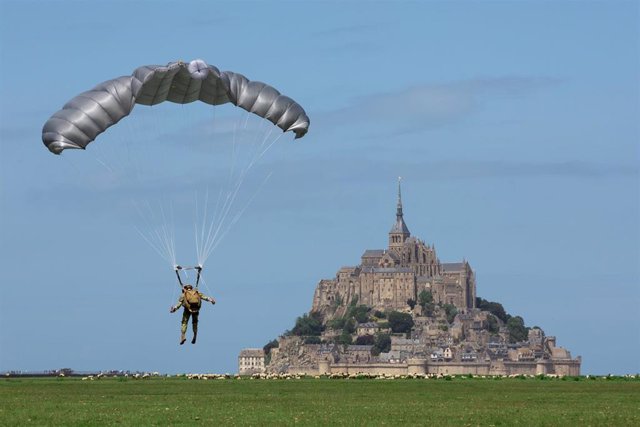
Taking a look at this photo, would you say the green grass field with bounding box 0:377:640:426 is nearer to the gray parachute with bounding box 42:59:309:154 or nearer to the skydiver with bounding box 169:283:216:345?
the skydiver with bounding box 169:283:216:345

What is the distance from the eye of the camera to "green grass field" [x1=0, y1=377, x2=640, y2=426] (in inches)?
1380

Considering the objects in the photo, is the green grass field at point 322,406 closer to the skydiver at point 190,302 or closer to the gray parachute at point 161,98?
the skydiver at point 190,302

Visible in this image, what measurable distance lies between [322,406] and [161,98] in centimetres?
995

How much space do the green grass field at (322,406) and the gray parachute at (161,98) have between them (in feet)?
25.1

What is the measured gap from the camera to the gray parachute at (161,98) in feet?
131

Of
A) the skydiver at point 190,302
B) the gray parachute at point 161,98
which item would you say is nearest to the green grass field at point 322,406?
the skydiver at point 190,302

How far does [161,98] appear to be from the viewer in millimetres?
41812

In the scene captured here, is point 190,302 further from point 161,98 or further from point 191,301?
point 161,98

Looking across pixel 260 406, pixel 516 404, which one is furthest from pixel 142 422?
pixel 516 404

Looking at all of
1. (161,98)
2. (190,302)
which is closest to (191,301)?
(190,302)

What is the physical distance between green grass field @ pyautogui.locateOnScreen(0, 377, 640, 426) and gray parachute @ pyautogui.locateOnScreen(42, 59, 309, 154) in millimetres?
7638

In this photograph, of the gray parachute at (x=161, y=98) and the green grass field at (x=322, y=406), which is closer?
the green grass field at (x=322, y=406)

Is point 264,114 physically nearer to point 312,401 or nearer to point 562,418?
point 312,401

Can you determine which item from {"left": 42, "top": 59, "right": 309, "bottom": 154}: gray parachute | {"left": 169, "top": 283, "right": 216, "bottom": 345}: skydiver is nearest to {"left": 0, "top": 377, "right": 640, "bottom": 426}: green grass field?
{"left": 169, "top": 283, "right": 216, "bottom": 345}: skydiver
